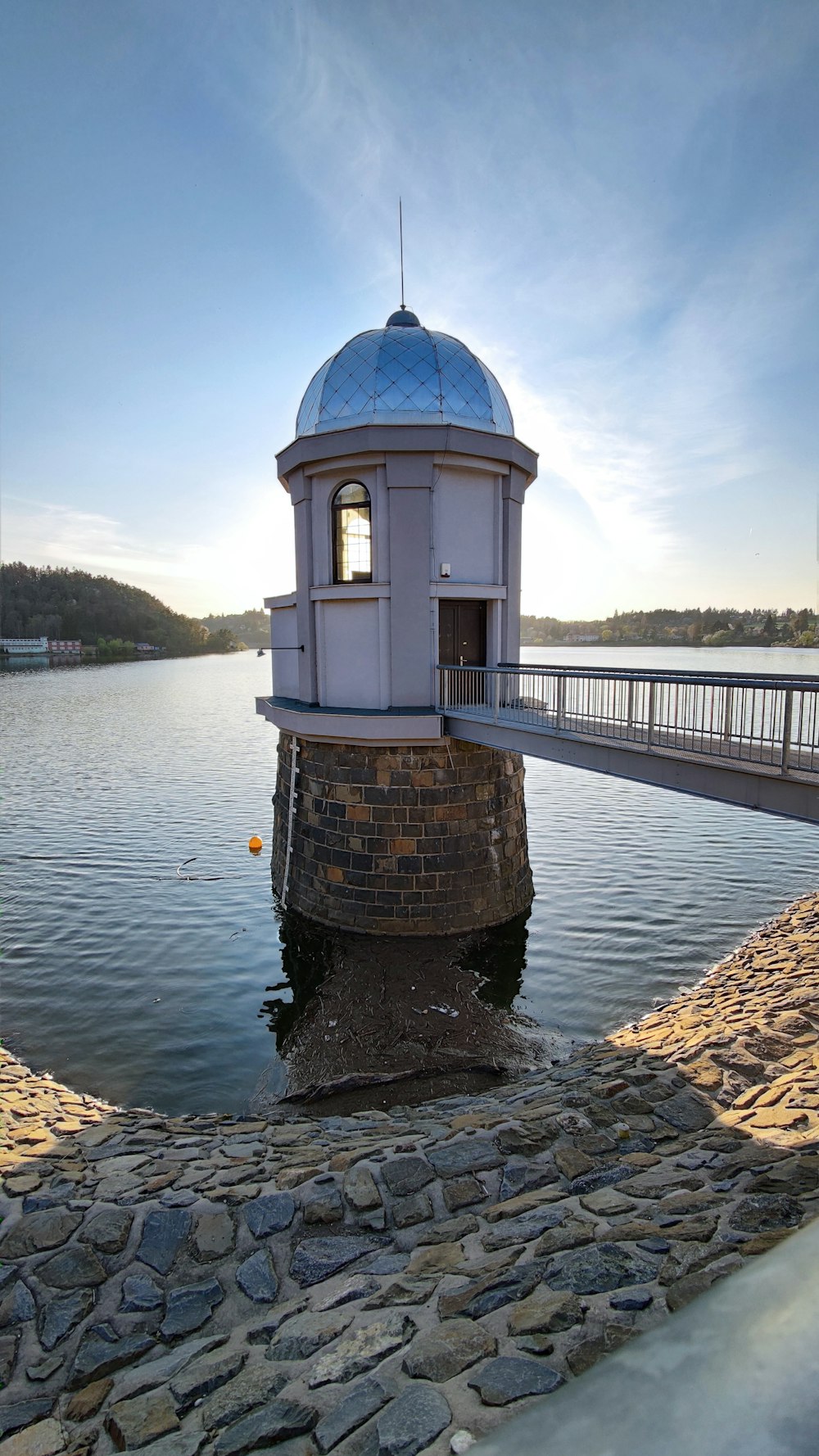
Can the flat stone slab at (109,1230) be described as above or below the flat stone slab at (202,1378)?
below

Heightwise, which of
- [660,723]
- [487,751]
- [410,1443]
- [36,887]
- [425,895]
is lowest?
[36,887]

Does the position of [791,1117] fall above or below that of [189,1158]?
above

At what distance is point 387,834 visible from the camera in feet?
37.9

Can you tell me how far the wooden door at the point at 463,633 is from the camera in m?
12.6

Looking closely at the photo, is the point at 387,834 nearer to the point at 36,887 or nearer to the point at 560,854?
the point at 560,854

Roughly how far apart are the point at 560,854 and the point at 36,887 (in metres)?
10.5

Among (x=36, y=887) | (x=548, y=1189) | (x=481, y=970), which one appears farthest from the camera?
(x=36, y=887)

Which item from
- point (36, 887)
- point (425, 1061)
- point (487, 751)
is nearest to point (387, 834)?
point (487, 751)

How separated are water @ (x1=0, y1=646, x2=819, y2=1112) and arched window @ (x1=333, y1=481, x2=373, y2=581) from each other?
5883mm

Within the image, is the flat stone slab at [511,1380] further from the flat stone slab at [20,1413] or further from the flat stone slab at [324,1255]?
the flat stone slab at [20,1413]

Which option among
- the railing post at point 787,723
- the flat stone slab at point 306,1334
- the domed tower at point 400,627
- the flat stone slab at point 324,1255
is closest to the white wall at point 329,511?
the domed tower at point 400,627

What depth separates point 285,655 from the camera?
1446cm

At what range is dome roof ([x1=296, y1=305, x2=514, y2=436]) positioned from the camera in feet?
38.7

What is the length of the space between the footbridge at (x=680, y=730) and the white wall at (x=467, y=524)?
7.32ft
